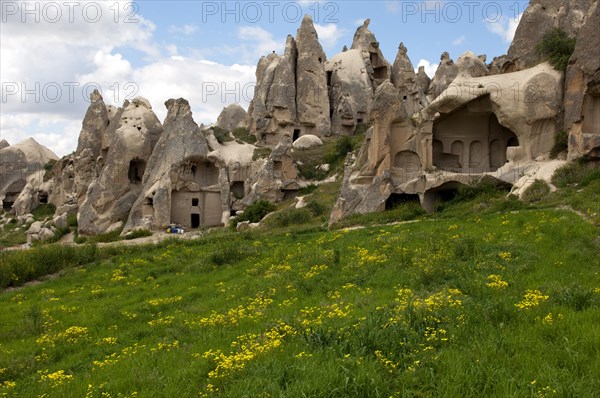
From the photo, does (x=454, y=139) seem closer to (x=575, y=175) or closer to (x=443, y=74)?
(x=575, y=175)

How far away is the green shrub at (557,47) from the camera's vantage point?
2381cm

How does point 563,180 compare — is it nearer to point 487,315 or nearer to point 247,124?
point 487,315

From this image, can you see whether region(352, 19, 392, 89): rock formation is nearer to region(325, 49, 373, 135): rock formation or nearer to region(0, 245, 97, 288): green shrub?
region(325, 49, 373, 135): rock formation

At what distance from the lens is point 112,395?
6.32m

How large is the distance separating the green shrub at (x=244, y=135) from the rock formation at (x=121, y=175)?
874cm

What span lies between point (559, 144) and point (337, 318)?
18.6m

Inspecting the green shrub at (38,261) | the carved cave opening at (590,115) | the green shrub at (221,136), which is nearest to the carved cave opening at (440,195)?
the carved cave opening at (590,115)

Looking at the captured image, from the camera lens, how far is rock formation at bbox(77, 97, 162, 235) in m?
39.2

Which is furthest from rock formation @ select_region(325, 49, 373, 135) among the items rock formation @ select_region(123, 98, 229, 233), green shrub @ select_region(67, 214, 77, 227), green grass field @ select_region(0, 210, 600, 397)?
green grass field @ select_region(0, 210, 600, 397)

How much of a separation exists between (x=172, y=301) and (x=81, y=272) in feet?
20.8

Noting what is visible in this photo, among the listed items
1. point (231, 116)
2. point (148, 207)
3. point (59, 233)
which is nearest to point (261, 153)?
point (148, 207)

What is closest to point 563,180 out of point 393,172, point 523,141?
point 523,141

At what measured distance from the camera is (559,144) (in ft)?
75.6

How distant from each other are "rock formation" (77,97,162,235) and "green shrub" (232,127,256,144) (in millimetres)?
8737
